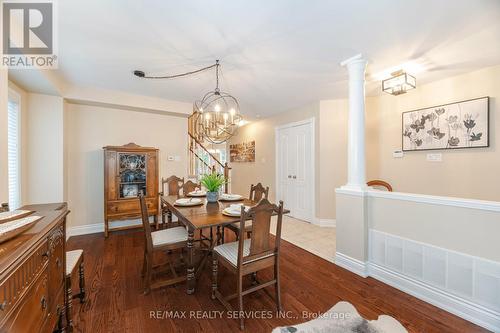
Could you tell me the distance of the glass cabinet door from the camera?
3732 mm

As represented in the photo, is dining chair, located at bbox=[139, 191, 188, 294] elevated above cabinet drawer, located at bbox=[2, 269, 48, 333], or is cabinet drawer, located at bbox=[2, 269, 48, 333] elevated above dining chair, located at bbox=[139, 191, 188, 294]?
cabinet drawer, located at bbox=[2, 269, 48, 333]

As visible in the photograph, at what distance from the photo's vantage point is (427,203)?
203 cm

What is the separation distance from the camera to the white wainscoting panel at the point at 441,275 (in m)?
1.67

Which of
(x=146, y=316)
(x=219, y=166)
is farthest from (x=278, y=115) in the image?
(x=146, y=316)

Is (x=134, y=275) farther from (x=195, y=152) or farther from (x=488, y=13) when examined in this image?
(x=488, y=13)

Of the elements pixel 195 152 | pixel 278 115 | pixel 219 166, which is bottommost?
pixel 219 166

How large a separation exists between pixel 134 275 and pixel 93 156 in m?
2.47

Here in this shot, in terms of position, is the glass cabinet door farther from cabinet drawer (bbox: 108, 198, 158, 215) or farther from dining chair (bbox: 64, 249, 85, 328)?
dining chair (bbox: 64, 249, 85, 328)

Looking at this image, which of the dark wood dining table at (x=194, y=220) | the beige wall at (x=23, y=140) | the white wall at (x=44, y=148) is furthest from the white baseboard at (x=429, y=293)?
the beige wall at (x=23, y=140)

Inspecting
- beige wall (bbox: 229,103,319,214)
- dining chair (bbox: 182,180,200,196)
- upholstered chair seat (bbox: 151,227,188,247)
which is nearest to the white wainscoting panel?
beige wall (bbox: 229,103,319,214)

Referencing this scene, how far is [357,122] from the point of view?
2564 mm

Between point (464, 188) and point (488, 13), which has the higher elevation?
point (488, 13)

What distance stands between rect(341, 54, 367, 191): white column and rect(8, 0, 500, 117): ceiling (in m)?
0.18

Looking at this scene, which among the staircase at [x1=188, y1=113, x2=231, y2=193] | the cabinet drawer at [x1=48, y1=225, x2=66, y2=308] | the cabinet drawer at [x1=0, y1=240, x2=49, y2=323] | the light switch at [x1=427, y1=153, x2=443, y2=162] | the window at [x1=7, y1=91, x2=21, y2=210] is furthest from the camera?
the staircase at [x1=188, y1=113, x2=231, y2=193]
